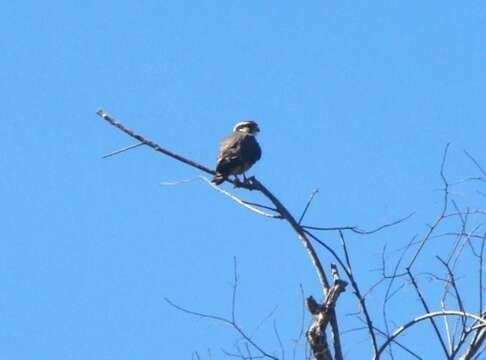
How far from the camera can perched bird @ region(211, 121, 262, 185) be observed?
12.4 meters

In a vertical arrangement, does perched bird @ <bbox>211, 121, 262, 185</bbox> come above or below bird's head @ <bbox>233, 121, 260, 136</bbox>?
below

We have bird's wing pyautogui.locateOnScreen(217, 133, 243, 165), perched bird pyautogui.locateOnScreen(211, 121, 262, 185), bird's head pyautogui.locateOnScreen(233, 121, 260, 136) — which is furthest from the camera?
bird's head pyautogui.locateOnScreen(233, 121, 260, 136)

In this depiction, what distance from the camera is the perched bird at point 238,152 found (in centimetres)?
1238

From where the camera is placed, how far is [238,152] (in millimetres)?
13008

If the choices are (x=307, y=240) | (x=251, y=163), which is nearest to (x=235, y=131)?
(x=251, y=163)

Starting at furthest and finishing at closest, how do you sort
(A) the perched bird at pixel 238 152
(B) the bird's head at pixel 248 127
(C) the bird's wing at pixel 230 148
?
(B) the bird's head at pixel 248 127
(C) the bird's wing at pixel 230 148
(A) the perched bird at pixel 238 152

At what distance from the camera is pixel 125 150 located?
24.7 ft

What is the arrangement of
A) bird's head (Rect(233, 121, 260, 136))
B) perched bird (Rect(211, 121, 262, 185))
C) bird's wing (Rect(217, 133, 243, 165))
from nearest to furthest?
1. perched bird (Rect(211, 121, 262, 185))
2. bird's wing (Rect(217, 133, 243, 165))
3. bird's head (Rect(233, 121, 260, 136))

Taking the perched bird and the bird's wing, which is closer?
the perched bird

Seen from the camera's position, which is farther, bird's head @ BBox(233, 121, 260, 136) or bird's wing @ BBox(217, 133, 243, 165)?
bird's head @ BBox(233, 121, 260, 136)

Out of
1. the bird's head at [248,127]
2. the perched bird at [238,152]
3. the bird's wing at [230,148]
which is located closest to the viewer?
the perched bird at [238,152]

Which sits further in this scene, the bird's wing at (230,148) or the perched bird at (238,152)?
the bird's wing at (230,148)

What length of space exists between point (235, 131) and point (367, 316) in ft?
27.0

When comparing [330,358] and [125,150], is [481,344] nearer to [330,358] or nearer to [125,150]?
[330,358]
